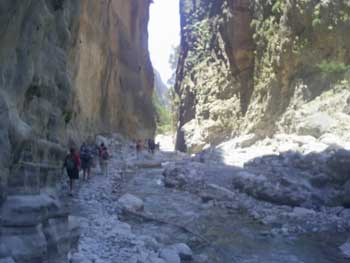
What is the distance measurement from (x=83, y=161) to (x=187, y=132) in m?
29.4

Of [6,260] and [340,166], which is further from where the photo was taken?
[340,166]

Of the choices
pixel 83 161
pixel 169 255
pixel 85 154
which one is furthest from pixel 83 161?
pixel 169 255

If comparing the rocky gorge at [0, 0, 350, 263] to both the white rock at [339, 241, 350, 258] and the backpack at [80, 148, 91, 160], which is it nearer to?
the white rock at [339, 241, 350, 258]

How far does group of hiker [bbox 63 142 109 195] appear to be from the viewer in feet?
48.3

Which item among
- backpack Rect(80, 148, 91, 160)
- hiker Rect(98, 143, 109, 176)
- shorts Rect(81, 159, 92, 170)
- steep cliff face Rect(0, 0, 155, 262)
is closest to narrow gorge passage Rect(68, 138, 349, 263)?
hiker Rect(98, 143, 109, 176)

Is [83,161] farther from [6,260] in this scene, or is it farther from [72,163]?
[6,260]

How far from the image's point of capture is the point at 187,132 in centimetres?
4709

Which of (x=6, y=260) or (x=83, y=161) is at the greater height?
(x=83, y=161)

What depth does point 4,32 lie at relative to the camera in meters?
5.75

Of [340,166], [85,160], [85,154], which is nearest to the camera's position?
[85,154]

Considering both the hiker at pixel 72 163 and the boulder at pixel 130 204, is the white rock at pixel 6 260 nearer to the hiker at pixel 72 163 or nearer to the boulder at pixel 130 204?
the boulder at pixel 130 204

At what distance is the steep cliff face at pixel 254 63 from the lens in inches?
1207

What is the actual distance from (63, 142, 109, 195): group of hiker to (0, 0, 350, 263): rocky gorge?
0.50 metres

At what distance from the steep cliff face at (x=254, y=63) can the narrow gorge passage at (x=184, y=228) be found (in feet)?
40.1
